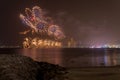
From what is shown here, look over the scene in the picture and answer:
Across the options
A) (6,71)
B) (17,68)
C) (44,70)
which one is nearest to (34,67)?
(44,70)

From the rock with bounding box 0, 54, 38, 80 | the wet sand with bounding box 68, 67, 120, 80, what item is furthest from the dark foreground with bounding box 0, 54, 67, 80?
the wet sand with bounding box 68, 67, 120, 80

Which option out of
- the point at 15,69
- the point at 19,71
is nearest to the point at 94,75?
the point at 19,71

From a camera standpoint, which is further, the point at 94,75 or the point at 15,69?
the point at 94,75

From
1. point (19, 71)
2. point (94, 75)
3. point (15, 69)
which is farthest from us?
point (94, 75)

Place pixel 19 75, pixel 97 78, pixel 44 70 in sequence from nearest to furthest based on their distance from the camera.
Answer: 1. pixel 19 75
2. pixel 97 78
3. pixel 44 70

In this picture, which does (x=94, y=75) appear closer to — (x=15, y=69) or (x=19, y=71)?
(x=19, y=71)

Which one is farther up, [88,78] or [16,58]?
[16,58]

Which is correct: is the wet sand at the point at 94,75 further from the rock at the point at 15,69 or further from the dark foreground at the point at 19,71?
the rock at the point at 15,69

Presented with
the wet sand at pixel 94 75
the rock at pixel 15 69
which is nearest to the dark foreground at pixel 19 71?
the rock at pixel 15 69

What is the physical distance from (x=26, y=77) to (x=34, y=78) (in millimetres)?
2069

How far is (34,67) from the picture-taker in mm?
28969

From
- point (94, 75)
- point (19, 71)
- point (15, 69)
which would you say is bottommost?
point (94, 75)

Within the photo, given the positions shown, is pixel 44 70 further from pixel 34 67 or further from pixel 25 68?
pixel 25 68

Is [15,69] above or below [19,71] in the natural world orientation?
above
